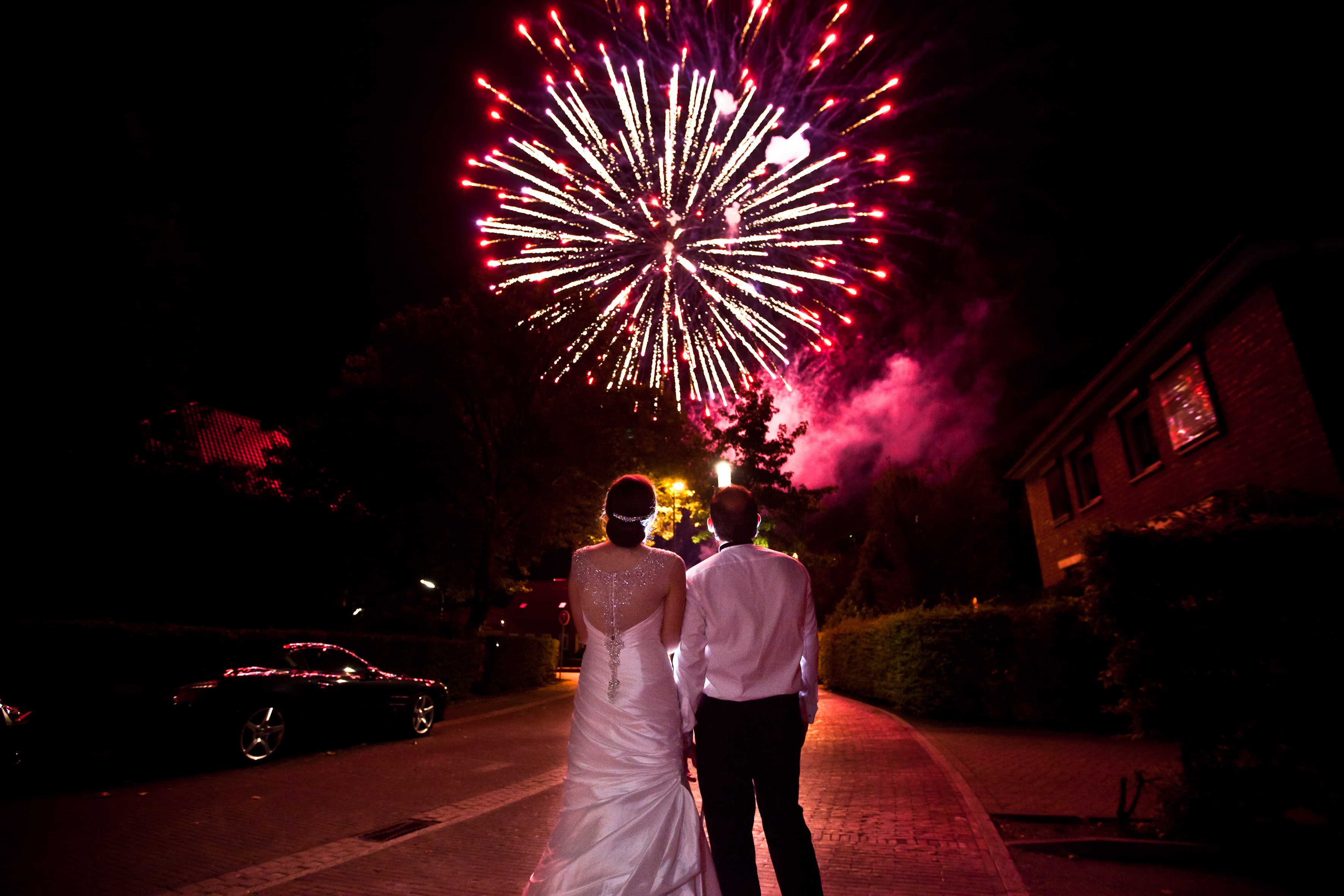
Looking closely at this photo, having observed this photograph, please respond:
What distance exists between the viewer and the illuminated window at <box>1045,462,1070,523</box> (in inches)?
788

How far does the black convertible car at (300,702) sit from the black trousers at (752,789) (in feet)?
23.7

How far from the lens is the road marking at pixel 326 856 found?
13.1ft

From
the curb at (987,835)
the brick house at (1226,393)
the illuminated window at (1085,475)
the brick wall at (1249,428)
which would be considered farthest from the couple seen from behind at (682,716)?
the illuminated window at (1085,475)

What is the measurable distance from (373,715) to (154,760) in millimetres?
2654

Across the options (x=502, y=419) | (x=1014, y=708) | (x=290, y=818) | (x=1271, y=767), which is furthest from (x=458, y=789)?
(x=502, y=419)

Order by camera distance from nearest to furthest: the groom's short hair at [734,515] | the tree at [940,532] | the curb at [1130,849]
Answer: the groom's short hair at [734,515], the curb at [1130,849], the tree at [940,532]

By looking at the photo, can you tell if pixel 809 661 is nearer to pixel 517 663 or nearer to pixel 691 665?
pixel 691 665

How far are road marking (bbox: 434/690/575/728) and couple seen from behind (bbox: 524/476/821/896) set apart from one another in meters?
11.0

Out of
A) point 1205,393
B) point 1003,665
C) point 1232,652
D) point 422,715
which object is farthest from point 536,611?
point 1232,652

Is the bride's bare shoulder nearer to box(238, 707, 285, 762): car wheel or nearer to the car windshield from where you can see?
box(238, 707, 285, 762): car wheel

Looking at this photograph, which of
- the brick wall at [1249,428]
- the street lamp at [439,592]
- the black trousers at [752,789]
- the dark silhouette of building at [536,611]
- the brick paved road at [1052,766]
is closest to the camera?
the black trousers at [752,789]

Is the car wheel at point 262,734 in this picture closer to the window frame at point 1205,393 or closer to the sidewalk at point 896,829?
the sidewalk at point 896,829

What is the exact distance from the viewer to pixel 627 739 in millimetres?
3188

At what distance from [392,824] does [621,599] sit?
364 cm
